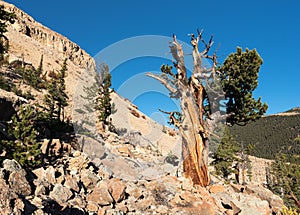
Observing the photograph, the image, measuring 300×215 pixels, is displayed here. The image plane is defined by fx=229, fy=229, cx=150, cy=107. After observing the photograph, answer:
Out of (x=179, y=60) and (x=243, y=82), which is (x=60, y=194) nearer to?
(x=179, y=60)

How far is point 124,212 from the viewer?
7824mm

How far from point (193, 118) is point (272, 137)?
140 m

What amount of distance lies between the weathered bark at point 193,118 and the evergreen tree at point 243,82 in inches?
53.1

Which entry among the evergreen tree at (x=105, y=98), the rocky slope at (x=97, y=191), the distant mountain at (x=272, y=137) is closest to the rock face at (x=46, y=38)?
the evergreen tree at (x=105, y=98)

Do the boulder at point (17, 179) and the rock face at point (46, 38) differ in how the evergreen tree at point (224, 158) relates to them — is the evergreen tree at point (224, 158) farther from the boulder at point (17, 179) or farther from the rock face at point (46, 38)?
the rock face at point (46, 38)

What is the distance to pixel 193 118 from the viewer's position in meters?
11.8

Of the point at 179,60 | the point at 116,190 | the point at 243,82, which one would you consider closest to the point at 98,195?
the point at 116,190

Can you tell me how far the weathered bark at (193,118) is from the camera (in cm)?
1169

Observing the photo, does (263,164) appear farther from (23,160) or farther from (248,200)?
(23,160)

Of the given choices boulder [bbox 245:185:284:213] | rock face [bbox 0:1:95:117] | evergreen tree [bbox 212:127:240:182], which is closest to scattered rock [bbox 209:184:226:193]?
boulder [bbox 245:185:284:213]

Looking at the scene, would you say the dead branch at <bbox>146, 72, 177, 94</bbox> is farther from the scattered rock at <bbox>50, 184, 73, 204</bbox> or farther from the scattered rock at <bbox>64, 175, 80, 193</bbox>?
the scattered rock at <bbox>50, 184, 73, 204</bbox>

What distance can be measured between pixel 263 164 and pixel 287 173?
5333 centimetres

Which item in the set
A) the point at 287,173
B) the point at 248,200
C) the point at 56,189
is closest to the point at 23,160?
the point at 56,189

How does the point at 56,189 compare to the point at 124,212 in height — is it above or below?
above
